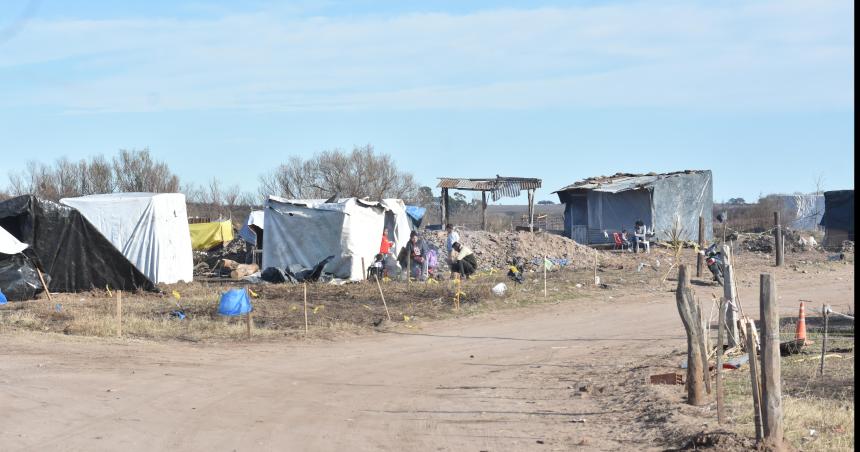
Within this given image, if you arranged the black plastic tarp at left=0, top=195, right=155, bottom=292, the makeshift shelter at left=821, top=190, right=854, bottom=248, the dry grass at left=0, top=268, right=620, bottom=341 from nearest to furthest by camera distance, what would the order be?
the dry grass at left=0, top=268, right=620, bottom=341
the black plastic tarp at left=0, top=195, right=155, bottom=292
the makeshift shelter at left=821, top=190, right=854, bottom=248

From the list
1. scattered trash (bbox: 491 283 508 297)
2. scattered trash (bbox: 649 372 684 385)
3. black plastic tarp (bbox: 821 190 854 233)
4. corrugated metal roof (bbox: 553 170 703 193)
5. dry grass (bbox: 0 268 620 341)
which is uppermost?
corrugated metal roof (bbox: 553 170 703 193)

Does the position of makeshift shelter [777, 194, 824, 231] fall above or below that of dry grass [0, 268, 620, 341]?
above

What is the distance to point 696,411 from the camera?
913 cm

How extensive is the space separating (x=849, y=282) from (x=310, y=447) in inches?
850

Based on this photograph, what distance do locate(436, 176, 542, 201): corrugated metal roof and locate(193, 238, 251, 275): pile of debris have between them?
27.3 ft

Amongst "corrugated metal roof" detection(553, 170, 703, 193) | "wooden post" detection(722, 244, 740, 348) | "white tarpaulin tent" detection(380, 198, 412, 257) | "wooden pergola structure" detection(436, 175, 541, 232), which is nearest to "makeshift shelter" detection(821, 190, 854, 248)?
"corrugated metal roof" detection(553, 170, 703, 193)

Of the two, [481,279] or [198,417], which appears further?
[481,279]

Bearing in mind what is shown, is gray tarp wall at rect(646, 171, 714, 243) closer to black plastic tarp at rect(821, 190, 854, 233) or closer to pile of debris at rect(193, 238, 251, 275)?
black plastic tarp at rect(821, 190, 854, 233)

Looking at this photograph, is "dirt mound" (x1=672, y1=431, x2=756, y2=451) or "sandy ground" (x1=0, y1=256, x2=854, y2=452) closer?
"dirt mound" (x1=672, y1=431, x2=756, y2=451)

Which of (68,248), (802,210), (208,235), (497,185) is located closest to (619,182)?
(497,185)

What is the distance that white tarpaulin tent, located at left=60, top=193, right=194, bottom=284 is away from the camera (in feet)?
87.6

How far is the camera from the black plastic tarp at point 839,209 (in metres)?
40.2

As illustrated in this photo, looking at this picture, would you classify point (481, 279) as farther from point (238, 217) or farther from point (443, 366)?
point (238, 217)

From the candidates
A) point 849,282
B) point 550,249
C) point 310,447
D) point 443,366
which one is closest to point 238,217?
point 550,249
